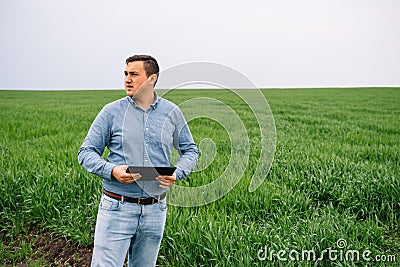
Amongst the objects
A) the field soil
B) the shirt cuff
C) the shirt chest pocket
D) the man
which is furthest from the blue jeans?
the field soil

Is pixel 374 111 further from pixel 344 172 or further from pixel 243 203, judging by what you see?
pixel 243 203

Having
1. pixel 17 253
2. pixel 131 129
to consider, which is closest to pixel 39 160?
pixel 17 253

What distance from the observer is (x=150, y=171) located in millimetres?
2207

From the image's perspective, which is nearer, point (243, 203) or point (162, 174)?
point (162, 174)

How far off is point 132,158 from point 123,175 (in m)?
0.21

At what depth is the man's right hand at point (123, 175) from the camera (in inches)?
86.5

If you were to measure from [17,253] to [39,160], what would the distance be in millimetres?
2291

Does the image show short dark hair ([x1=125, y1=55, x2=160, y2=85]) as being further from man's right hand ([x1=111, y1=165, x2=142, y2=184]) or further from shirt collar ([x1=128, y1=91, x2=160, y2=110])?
man's right hand ([x1=111, y1=165, x2=142, y2=184])

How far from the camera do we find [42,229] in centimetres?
425

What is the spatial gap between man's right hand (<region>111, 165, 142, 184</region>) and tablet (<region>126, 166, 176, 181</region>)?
0.9 inches

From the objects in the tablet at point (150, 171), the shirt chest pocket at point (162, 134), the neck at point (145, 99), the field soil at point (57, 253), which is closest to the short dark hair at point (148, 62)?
the neck at point (145, 99)

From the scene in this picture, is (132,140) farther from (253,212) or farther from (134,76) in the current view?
(253,212)

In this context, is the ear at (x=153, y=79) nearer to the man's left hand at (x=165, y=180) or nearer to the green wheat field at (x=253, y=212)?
the man's left hand at (x=165, y=180)

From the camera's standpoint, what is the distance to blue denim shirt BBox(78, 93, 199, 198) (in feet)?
7.74
